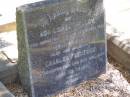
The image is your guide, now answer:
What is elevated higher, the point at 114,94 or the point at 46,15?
the point at 46,15

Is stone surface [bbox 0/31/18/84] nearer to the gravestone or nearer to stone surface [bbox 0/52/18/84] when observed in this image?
Answer: stone surface [bbox 0/52/18/84]

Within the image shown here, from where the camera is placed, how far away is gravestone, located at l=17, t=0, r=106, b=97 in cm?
347

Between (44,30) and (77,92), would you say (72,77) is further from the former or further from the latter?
(44,30)

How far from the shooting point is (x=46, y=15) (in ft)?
11.5

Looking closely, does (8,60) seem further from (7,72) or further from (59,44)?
(59,44)

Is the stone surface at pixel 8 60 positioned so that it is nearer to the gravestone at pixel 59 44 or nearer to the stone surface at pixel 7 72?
the stone surface at pixel 7 72

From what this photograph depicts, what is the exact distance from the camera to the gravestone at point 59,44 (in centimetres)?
347

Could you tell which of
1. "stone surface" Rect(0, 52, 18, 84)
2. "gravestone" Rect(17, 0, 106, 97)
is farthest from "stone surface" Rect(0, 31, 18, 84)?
"gravestone" Rect(17, 0, 106, 97)

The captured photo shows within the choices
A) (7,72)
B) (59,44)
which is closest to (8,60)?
(7,72)

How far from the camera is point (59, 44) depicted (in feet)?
12.2

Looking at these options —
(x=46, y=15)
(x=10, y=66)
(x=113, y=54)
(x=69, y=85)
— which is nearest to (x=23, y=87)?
(x=10, y=66)

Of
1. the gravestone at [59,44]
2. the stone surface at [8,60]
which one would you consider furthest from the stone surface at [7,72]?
the gravestone at [59,44]

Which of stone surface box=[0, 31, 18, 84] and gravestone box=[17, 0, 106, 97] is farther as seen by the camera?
stone surface box=[0, 31, 18, 84]

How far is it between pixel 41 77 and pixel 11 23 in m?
1.63
